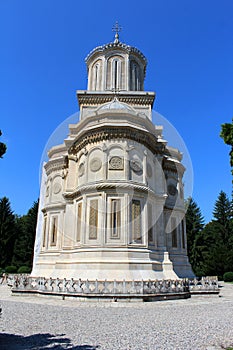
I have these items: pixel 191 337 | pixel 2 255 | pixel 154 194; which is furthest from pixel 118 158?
pixel 2 255

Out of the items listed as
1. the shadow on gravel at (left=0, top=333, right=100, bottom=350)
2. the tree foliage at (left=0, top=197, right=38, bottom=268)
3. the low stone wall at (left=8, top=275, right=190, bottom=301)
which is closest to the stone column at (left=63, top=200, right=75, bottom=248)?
the low stone wall at (left=8, top=275, right=190, bottom=301)

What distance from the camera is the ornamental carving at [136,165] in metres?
18.8

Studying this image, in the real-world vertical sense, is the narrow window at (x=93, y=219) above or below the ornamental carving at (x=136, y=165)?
below

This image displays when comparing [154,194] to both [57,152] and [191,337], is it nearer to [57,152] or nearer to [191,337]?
[57,152]

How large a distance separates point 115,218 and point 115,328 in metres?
9.95

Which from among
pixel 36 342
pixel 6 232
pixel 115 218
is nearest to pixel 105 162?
pixel 115 218

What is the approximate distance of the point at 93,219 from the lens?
58.5 feet

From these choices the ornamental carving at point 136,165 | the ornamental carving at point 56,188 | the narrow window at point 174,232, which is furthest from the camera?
the ornamental carving at point 56,188

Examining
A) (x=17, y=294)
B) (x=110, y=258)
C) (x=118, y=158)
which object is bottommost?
(x=17, y=294)

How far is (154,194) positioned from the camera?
19.7m

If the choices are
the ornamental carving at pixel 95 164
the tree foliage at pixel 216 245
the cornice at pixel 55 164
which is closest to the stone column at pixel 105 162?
the ornamental carving at pixel 95 164

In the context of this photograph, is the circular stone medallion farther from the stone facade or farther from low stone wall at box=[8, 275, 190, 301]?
low stone wall at box=[8, 275, 190, 301]

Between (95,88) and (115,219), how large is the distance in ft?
53.8

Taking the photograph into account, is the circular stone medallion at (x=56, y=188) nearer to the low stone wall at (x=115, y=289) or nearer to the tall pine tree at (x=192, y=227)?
the low stone wall at (x=115, y=289)
